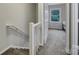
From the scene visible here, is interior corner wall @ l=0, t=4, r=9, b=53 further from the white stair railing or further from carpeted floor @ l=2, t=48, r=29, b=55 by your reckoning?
the white stair railing

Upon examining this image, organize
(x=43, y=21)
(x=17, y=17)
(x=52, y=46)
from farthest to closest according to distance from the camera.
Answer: (x=43, y=21) < (x=52, y=46) < (x=17, y=17)

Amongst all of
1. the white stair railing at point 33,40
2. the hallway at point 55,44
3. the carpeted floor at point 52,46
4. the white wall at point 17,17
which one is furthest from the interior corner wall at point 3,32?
the hallway at point 55,44

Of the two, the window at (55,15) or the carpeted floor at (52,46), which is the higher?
the window at (55,15)

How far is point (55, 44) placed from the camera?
185 cm

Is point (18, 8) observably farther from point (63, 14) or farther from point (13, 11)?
point (63, 14)

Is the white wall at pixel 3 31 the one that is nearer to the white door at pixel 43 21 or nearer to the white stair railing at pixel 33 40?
the white stair railing at pixel 33 40

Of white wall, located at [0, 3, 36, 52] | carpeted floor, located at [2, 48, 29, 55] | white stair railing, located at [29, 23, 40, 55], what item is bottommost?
carpeted floor, located at [2, 48, 29, 55]

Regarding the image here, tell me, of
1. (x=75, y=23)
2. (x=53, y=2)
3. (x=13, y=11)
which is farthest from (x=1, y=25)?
(x=75, y=23)

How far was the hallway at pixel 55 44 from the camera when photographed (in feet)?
5.90

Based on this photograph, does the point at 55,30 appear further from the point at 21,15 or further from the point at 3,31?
the point at 3,31

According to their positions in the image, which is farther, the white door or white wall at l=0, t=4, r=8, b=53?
the white door

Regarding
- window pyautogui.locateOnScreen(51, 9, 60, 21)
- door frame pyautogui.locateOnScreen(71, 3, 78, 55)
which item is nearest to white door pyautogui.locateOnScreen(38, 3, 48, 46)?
window pyautogui.locateOnScreen(51, 9, 60, 21)

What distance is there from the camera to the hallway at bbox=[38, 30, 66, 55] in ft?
5.90

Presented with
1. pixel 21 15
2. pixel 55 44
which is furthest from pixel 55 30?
pixel 21 15
